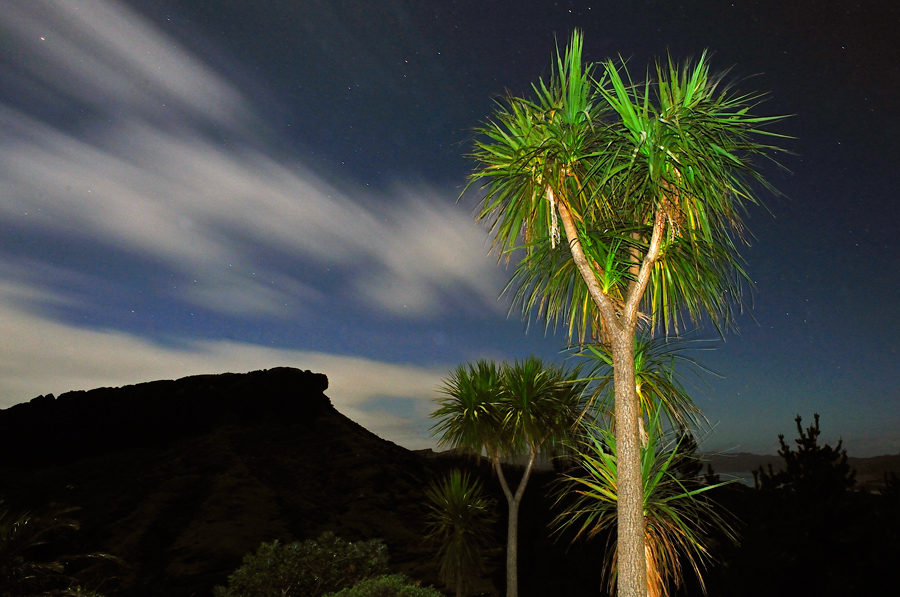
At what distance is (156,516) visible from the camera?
2588cm

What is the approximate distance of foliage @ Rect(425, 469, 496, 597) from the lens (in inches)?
467

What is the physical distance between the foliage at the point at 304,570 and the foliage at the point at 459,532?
4.60 meters

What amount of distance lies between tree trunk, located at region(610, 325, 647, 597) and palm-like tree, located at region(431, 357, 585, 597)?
7.49 m

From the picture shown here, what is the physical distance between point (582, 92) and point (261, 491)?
28677mm

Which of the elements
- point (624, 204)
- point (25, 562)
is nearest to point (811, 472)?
point (624, 204)

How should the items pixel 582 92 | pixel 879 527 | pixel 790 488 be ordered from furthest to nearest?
pixel 790 488 < pixel 879 527 < pixel 582 92

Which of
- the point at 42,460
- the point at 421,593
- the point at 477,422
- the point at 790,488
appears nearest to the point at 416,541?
the point at 477,422

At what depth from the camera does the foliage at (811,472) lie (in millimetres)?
10898

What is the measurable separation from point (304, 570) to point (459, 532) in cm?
547

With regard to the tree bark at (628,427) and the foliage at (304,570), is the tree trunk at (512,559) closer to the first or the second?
the foliage at (304,570)

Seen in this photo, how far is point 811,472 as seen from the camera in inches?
438

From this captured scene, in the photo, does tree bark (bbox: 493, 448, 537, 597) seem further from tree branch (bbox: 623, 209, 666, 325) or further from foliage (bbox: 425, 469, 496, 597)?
tree branch (bbox: 623, 209, 666, 325)

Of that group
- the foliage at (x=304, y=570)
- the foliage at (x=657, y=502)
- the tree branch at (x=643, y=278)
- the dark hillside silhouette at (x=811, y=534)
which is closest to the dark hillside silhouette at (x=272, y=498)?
the dark hillside silhouette at (x=811, y=534)

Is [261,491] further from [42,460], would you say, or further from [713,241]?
[713,241]
